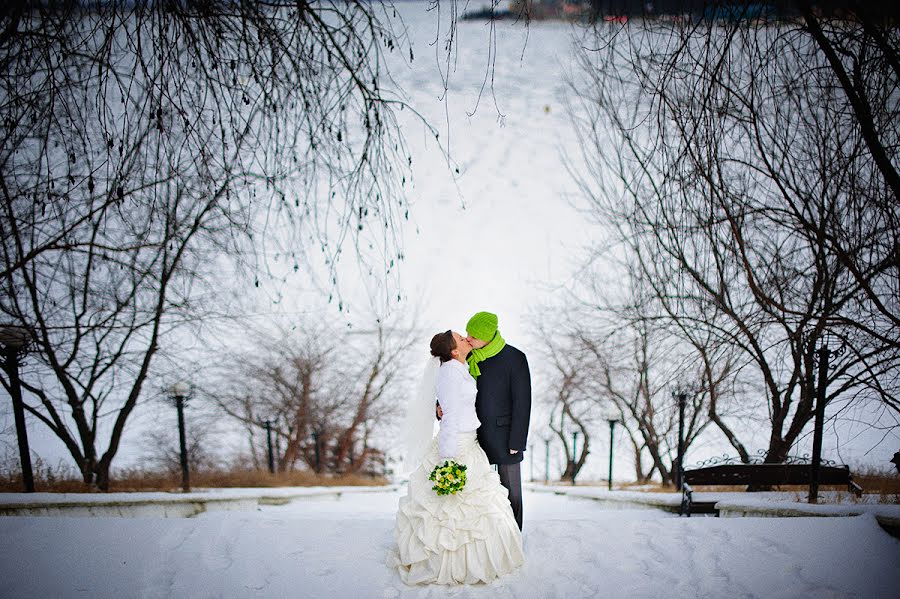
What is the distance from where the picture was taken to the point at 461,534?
305cm

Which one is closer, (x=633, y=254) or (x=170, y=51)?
(x=170, y=51)

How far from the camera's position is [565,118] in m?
6.36

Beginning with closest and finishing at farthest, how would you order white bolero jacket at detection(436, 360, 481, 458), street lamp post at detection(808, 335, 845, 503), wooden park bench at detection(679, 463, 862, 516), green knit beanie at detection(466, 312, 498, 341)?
white bolero jacket at detection(436, 360, 481, 458), green knit beanie at detection(466, 312, 498, 341), street lamp post at detection(808, 335, 845, 503), wooden park bench at detection(679, 463, 862, 516)

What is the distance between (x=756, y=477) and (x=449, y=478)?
11.9ft

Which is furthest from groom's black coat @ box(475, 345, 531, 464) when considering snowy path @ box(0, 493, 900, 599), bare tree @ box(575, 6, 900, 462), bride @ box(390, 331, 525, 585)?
bare tree @ box(575, 6, 900, 462)

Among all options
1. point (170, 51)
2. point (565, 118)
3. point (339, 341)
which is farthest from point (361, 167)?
point (339, 341)

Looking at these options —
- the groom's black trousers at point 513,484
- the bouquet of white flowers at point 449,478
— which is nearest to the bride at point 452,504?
the bouquet of white flowers at point 449,478

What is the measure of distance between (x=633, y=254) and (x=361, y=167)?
562cm

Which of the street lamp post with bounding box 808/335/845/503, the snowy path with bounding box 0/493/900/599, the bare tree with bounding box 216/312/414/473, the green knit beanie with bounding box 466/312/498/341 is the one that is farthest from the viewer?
the bare tree with bounding box 216/312/414/473

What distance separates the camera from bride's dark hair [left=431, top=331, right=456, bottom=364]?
10.9 feet

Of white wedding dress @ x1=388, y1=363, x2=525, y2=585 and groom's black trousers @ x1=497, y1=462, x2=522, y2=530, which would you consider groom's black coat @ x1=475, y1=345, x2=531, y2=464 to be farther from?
white wedding dress @ x1=388, y1=363, x2=525, y2=585

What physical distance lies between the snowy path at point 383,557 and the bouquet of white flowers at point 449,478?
57cm

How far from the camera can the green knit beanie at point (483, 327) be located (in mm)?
3443

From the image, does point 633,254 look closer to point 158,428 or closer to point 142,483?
point 142,483
